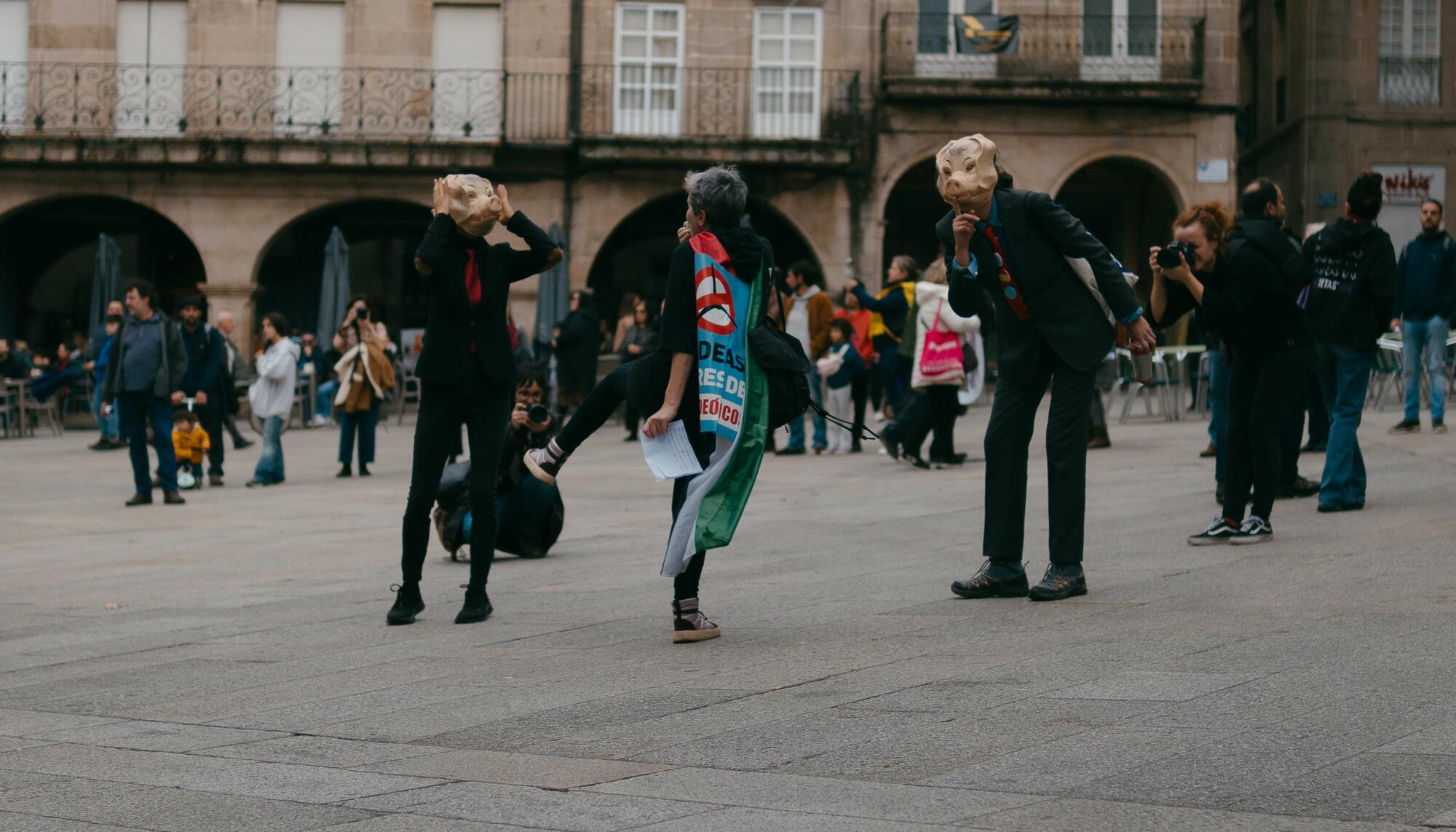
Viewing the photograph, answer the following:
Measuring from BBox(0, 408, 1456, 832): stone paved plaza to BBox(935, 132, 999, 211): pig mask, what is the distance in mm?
1692

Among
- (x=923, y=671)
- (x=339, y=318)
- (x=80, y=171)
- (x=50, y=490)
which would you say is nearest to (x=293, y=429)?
(x=339, y=318)

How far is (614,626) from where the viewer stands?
770 cm

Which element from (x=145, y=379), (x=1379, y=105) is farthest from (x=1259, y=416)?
(x=1379, y=105)

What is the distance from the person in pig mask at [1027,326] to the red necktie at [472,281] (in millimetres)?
1943

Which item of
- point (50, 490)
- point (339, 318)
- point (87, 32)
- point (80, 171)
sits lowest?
point (50, 490)

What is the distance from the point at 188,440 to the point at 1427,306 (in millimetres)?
10933

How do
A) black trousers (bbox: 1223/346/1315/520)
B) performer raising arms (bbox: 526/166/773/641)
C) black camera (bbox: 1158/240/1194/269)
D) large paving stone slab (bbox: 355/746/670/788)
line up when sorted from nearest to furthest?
large paving stone slab (bbox: 355/746/670/788)
performer raising arms (bbox: 526/166/773/641)
black camera (bbox: 1158/240/1194/269)
black trousers (bbox: 1223/346/1315/520)

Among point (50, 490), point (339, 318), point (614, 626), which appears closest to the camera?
point (614, 626)

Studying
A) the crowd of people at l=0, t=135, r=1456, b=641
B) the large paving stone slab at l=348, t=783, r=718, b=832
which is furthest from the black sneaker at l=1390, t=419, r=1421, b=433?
the large paving stone slab at l=348, t=783, r=718, b=832

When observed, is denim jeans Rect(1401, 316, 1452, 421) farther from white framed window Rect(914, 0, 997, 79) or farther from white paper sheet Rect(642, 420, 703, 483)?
white framed window Rect(914, 0, 997, 79)

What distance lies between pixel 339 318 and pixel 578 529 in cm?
1489

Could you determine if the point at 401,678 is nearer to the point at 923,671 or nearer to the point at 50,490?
the point at 923,671

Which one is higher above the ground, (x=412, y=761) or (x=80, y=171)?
(x=80, y=171)

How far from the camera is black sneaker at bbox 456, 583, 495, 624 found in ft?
26.0
